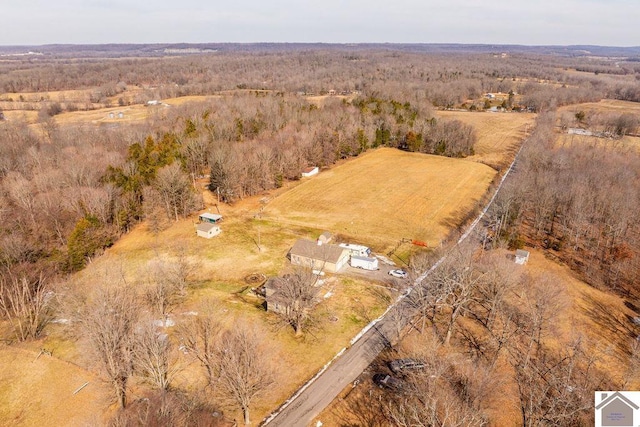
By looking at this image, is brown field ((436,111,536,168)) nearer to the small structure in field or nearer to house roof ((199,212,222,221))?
the small structure in field

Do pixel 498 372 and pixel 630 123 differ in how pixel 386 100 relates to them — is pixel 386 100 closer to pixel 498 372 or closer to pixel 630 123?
pixel 630 123

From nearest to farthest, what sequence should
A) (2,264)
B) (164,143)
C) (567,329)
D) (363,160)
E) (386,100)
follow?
(567,329), (2,264), (164,143), (363,160), (386,100)

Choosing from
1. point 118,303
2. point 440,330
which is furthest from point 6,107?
point 440,330

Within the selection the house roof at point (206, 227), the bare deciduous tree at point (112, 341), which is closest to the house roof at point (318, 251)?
the house roof at point (206, 227)

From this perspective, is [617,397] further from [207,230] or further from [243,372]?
[207,230]

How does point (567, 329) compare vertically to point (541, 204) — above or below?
below

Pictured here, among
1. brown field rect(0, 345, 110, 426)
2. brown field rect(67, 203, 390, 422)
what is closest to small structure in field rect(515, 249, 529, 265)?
brown field rect(67, 203, 390, 422)
